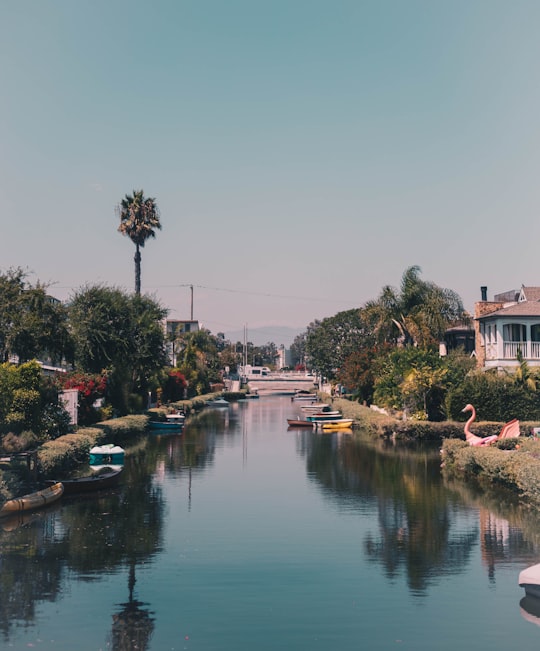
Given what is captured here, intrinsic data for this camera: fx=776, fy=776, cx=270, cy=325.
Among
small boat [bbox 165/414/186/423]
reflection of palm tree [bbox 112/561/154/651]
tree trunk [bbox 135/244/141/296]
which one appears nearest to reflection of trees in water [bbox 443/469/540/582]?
reflection of palm tree [bbox 112/561/154/651]

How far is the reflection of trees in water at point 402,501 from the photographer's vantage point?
2338cm

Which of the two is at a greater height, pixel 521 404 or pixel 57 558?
pixel 521 404

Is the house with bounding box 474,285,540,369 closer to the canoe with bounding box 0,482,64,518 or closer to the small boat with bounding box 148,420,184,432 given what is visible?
the small boat with bounding box 148,420,184,432

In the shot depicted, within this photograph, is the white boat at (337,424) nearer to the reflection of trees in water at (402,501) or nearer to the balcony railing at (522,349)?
the reflection of trees in water at (402,501)

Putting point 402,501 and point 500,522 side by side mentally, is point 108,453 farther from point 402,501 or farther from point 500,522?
point 500,522

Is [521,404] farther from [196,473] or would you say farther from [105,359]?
[105,359]

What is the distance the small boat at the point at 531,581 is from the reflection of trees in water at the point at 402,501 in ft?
8.54

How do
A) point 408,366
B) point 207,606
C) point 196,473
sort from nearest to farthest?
point 207,606
point 196,473
point 408,366

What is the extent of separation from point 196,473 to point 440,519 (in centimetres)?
1754

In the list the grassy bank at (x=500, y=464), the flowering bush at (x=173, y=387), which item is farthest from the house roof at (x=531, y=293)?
the flowering bush at (x=173, y=387)

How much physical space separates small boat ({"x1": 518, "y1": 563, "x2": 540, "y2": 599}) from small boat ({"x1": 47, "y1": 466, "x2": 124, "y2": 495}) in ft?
70.2

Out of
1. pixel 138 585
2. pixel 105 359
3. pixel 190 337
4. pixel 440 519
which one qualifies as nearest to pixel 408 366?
pixel 105 359

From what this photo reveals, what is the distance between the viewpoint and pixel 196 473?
4344cm

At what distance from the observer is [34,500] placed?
3097cm
